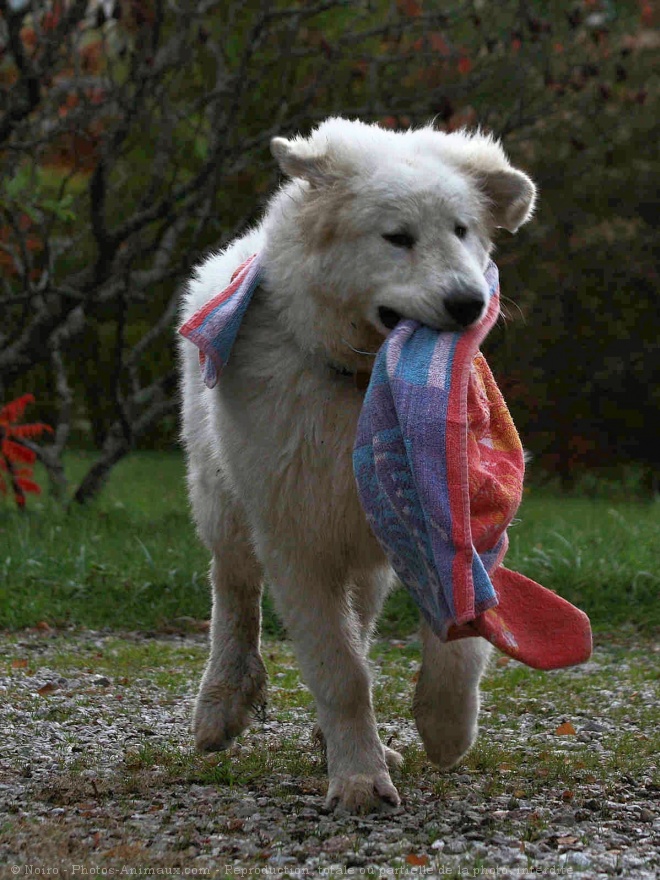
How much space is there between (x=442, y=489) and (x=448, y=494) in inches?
0.9

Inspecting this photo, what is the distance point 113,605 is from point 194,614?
18.8 inches

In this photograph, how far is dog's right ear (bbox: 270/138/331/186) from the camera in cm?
411

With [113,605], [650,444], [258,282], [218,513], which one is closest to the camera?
[258,282]

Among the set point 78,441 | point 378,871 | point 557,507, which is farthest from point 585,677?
point 78,441

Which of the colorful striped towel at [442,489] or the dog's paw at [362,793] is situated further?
the dog's paw at [362,793]

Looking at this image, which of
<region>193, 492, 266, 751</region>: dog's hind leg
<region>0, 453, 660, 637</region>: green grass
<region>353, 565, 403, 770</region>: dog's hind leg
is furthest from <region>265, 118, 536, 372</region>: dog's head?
<region>0, 453, 660, 637</region>: green grass

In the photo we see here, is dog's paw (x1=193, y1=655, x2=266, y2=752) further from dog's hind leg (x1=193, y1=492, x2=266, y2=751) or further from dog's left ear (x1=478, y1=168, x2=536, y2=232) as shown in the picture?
dog's left ear (x1=478, y1=168, x2=536, y2=232)

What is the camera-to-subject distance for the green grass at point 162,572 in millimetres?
7605

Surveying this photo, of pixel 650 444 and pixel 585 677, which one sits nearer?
pixel 585 677

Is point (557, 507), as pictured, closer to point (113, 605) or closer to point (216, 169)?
point (216, 169)

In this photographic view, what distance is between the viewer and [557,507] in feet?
42.3

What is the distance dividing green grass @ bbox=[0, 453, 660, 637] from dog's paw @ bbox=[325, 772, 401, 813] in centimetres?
363

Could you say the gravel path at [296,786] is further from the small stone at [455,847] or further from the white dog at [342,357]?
the white dog at [342,357]

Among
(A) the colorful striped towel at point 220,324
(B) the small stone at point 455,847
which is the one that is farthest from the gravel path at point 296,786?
(A) the colorful striped towel at point 220,324
